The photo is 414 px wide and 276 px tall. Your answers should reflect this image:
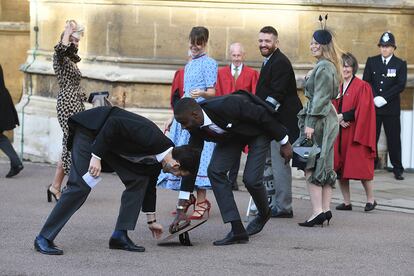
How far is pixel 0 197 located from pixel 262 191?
3.45 metres

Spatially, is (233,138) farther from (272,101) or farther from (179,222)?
(272,101)

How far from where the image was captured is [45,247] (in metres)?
7.89

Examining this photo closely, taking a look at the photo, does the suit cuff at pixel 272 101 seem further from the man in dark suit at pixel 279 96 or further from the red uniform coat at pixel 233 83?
the red uniform coat at pixel 233 83

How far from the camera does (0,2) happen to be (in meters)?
16.8

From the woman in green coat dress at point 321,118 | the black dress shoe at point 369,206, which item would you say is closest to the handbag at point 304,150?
the woman in green coat dress at point 321,118

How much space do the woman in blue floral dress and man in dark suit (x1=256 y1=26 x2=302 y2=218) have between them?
0.48 metres

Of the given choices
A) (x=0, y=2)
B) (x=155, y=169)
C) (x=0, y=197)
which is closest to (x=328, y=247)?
(x=155, y=169)

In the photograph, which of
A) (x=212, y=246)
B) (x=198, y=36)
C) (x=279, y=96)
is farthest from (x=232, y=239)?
(x=198, y=36)

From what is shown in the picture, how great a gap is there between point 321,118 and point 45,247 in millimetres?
2898

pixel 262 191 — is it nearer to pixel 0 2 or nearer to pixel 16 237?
pixel 16 237

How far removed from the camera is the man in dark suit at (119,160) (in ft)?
25.3

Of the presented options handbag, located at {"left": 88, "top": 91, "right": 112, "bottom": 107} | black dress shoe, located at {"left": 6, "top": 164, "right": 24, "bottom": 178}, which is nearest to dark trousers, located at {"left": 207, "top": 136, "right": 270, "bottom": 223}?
handbag, located at {"left": 88, "top": 91, "right": 112, "bottom": 107}

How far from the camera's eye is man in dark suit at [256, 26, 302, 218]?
32.1 feet

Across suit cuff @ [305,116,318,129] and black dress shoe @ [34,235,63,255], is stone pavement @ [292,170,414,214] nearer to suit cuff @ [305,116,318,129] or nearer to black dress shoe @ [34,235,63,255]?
suit cuff @ [305,116,318,129]
